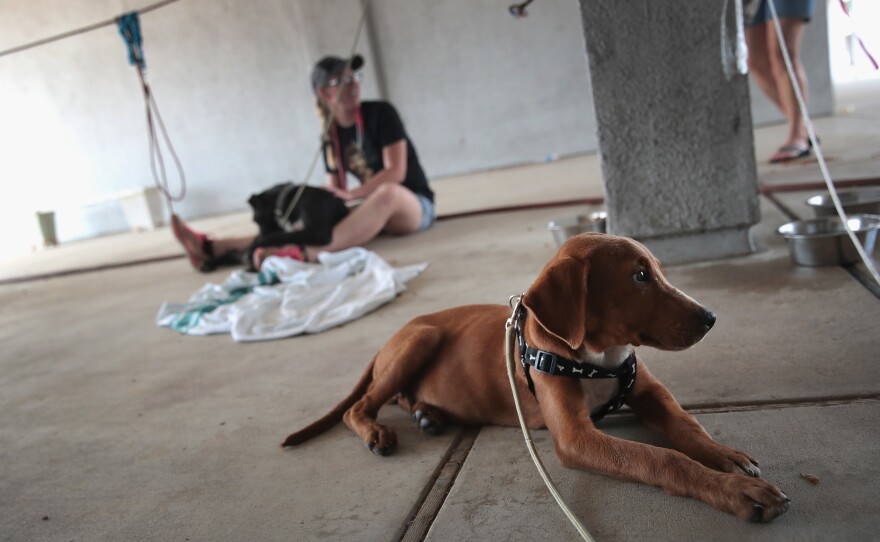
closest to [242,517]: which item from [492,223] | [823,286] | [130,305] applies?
[823,286]

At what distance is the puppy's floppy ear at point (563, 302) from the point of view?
72.7 inches

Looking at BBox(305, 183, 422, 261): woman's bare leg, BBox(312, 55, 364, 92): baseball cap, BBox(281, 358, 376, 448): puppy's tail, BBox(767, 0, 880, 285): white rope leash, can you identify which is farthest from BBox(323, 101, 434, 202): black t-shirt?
BBox(281, 358, 376, 448): puppy's tail

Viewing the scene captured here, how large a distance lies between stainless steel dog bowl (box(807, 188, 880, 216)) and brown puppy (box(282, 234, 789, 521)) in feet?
7.94

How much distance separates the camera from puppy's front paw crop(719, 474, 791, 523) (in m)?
1.55

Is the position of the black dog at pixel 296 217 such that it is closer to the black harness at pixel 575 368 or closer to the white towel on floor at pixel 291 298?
the white towel on floor at pixel 291 298

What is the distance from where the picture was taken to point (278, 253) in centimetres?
539

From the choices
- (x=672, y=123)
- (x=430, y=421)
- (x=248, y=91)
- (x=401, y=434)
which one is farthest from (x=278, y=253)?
(x=248, y=91)

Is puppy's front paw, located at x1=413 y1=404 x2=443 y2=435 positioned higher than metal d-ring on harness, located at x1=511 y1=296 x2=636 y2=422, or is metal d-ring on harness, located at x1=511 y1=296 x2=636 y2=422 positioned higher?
metal d-ring on harness, located at x1=511 y1=296 x2=636 y2=422

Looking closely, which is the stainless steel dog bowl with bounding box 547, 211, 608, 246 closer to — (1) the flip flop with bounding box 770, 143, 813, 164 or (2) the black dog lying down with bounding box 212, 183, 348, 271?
(2) the black dog lying down with bounding box 212, 183, 348, 271

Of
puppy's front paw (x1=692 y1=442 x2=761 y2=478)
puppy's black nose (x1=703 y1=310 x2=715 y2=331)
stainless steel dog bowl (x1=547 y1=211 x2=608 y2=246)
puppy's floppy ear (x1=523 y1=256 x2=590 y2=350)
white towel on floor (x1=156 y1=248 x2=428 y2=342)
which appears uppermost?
puppy's floppy ear (x1=523 y1=256 x2=590 y2=350)

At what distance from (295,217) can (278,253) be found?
0.54 m

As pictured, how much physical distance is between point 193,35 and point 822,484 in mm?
12426

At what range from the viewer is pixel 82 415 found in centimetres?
322

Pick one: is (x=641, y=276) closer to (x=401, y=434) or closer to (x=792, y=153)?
(x=401, y=434)
